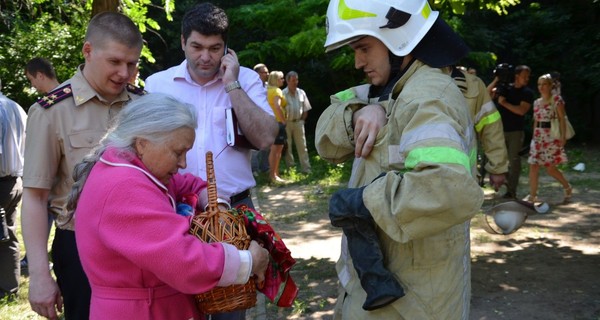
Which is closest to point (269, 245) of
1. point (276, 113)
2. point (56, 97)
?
point (56, 97)

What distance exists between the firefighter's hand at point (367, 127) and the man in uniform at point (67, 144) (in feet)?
4.15

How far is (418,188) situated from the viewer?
206 centimetres

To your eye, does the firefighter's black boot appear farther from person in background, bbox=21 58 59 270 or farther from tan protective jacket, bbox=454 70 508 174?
person in background, bbox=21 58 59 270

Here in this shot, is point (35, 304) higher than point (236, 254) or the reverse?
the reverse

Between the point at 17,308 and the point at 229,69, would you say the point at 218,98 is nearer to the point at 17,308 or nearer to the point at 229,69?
the point at 229,69

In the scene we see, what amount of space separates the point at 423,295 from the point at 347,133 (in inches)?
27.5

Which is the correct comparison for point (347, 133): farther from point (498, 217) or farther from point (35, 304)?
point (498, 217)

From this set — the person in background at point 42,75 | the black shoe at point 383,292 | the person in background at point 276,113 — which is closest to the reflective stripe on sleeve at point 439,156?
the black shoe at point 383,292

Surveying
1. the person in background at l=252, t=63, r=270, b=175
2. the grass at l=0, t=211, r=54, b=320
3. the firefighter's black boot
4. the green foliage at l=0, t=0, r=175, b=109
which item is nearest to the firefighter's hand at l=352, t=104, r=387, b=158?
the firefighter's black boot

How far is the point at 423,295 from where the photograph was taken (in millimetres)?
2393

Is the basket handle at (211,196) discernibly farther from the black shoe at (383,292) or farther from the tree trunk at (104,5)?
the tree trunk at (104,5)

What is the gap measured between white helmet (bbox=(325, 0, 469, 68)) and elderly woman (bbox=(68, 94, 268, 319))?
0.69 meters

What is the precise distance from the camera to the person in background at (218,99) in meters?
3.44

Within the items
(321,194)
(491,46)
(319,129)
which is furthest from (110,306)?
(491,46)
